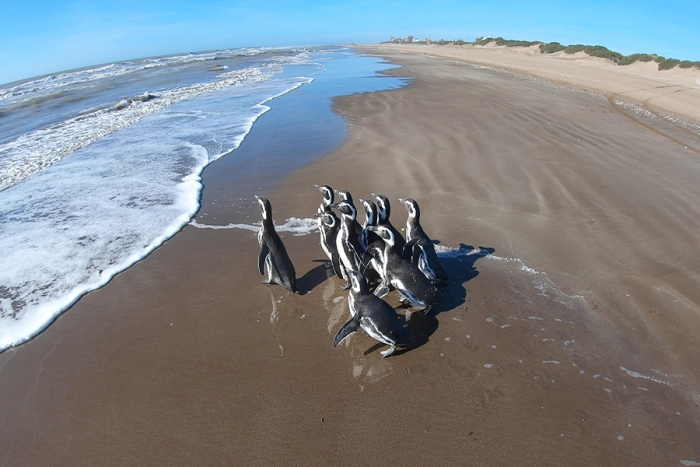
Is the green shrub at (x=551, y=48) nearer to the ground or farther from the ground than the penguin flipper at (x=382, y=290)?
farther from the ground

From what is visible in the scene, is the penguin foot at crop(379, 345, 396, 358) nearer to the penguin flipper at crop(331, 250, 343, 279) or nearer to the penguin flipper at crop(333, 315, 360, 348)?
the penguin flipper at crop(333, 315, 360, 348)

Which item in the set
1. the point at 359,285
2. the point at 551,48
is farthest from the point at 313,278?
the point at 551,48

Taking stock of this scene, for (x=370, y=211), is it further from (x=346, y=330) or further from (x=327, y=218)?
(x=346, y=330)

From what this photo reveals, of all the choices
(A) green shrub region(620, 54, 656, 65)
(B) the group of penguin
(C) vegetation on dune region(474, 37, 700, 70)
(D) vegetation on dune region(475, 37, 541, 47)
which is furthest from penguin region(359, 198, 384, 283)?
(D) vegetation on dune region(475, 37, 541, 47)

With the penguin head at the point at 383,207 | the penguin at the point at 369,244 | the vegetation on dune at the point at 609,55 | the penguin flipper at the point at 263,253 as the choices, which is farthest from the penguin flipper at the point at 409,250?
the vegetation on dune at the point at 609,55

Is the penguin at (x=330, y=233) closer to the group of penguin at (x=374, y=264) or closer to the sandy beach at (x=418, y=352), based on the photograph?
the group of penguin at (x=374, y=264)

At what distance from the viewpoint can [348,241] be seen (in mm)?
5340

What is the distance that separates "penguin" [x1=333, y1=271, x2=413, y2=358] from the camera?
4.23m

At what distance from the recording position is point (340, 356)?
14.5 feet

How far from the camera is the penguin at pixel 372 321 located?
4.23 m

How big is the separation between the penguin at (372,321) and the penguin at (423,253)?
1091 millimetres

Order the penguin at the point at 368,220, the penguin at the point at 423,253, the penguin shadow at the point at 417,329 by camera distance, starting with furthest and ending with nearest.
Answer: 1. the penguin at the point at 368,220
2. the penguin at the point at 423,253
3. the penguin shadow at the point at 417,329

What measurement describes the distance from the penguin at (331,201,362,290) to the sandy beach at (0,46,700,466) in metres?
0.52

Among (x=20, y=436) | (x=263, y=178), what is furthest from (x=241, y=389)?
(x=263, y=178)
